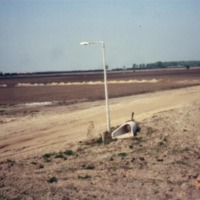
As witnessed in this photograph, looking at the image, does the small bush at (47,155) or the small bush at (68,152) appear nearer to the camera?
the small bush at (47,155)

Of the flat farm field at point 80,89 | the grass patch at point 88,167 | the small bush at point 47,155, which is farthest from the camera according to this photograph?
the flat farm field at point 80,89

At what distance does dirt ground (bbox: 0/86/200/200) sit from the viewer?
10711 millimetres

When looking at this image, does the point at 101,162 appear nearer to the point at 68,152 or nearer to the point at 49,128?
the point at 68,152

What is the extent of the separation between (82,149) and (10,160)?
3.34 m

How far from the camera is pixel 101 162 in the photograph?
45.6ft

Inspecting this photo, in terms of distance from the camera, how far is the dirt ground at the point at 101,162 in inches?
422

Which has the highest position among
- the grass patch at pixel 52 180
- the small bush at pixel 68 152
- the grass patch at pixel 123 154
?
the grass patch at pixel 52 180

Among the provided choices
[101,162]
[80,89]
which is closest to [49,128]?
[101,162]

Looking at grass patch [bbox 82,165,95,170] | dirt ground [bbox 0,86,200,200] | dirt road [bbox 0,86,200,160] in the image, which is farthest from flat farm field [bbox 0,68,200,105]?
grass patch [bbox 82,165,95,170]

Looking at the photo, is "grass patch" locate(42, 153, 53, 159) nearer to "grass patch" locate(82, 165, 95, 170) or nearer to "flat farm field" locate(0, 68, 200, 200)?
"flat farm field" locate(0, 68, 200, 200)

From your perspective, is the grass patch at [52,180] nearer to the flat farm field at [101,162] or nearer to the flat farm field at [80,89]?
the flat farm field at [101,162]

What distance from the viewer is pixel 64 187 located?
11.1 meters

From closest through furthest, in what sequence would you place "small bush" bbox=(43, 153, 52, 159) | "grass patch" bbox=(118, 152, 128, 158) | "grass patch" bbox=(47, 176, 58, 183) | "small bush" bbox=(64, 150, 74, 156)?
"grass patch" bbox=(47, 176, 58, 183) → "grass patch" bbox=(118, 152, 128, 158) → "small bush" bbox=(43, 153, 52, 159) → "small bush" bbox=(64, 150, 74, 156)

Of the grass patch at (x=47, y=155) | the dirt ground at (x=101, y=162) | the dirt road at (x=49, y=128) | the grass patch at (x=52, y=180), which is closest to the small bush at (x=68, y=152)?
the dirt ground at (x=101, y=162)
